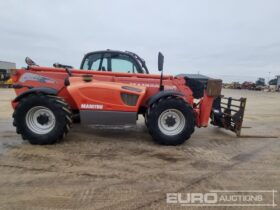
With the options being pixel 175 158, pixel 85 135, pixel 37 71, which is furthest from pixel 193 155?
pixel 37 71

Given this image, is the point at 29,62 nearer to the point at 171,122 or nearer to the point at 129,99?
the point at 129,99

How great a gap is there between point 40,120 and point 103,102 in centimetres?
134

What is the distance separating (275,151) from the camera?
546 cm

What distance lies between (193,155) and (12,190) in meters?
3.09

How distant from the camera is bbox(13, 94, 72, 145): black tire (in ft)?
17.7

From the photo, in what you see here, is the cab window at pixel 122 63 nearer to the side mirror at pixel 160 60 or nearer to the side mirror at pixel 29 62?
the side mirror at pixel 160 60

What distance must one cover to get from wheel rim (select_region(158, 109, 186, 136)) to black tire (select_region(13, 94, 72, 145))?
1.92 m

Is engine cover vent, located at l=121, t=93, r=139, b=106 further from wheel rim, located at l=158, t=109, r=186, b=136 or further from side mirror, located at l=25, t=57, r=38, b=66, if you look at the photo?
side mirror, located at l=25, t=57, r=38, b=66

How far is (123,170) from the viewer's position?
4.12 meters

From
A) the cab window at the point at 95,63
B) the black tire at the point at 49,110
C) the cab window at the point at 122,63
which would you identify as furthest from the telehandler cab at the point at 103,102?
the cab window at the point at 95,63

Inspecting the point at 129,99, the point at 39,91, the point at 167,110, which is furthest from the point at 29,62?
the point at 167,110

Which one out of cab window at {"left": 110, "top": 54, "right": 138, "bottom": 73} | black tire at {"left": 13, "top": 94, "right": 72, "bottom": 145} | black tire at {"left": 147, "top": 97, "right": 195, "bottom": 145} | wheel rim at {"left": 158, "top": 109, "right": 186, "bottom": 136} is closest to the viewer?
Answer: black tire at {"left": 13, "top": 94, "right": 72, "bottom": 145}

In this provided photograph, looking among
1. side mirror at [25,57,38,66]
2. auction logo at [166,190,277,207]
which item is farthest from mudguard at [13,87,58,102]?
auction logo at [166,190,277,207]

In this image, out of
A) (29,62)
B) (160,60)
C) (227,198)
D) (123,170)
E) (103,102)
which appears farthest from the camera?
(29,62)
